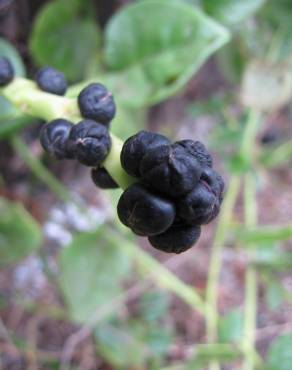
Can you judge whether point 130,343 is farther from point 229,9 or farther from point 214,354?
point 229,9

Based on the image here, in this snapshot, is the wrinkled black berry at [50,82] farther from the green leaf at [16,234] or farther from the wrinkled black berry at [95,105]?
the green leaf at [16,234]

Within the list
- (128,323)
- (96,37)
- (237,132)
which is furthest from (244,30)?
(128,323)

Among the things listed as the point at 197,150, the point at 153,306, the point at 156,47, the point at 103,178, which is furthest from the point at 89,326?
the point at 197,150

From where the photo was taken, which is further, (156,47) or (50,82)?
(156,47)

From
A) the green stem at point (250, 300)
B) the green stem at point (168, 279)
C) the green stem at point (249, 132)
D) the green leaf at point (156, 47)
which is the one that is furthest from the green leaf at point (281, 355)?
the green leaf at point (156, 47)

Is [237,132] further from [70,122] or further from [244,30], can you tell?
[70,122]

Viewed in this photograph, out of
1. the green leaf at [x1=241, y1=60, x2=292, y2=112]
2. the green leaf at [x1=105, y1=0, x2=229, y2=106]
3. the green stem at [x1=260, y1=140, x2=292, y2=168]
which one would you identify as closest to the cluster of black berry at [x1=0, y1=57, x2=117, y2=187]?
the green leaf at [x1=105, y1=0, x2=229, y2=106]
